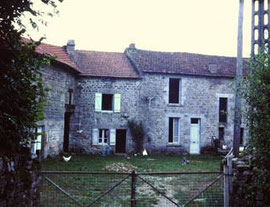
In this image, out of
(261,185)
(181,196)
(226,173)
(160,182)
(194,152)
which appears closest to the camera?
(261,185)

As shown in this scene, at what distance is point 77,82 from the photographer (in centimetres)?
2231

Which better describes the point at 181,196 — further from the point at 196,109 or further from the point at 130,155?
the point at 196,109

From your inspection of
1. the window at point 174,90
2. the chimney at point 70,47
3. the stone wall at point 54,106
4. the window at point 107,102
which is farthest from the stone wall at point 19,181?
the window at point 174,90

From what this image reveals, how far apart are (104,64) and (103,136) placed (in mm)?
5315

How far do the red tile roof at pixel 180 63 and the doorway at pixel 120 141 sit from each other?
→ 15.3ft

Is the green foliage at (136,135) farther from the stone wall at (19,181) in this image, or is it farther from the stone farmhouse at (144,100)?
the stone wall at (19,181)

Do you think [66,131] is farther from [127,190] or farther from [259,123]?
[259,123]

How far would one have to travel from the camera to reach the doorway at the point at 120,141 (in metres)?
23.0

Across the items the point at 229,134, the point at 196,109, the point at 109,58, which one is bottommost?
the point at 229,134

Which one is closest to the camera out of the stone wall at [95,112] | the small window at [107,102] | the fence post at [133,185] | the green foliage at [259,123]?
the green foliage at [259,123]

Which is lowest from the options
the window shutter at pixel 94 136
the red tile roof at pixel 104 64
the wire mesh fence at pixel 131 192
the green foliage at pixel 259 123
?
the wire mesh fence at pixel 131 192

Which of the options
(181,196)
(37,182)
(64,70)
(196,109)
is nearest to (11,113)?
(37,182)

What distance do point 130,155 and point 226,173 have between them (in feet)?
49.5

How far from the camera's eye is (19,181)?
5.35 metres
